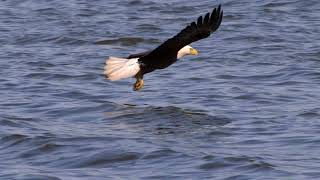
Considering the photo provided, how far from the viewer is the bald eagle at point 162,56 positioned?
1058 cm

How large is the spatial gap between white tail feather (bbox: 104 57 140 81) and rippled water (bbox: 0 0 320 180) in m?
0.39

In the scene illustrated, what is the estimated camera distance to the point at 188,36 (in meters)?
10.9

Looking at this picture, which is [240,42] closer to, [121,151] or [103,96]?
[103,96]

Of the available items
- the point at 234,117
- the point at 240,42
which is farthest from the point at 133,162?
the point at 240,42

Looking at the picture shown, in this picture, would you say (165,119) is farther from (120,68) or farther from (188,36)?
(188,36)

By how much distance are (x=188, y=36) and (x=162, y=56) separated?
0.59m

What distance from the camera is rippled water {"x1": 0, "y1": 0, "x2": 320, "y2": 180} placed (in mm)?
8852

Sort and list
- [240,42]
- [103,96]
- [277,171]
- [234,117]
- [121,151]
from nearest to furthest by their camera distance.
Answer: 1. [277,171]
2. [121,151]
3. [234,117]
4. [103,96]
5. [240,42]

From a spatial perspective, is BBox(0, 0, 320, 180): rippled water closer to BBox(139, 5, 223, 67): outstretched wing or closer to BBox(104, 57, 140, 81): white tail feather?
BBox(104, 57, 140, 81): white tail feather

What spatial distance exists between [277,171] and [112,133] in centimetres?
210

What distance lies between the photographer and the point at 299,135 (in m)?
9.73

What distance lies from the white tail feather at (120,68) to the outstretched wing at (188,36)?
0.51 feet

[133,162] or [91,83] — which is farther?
[91,83]

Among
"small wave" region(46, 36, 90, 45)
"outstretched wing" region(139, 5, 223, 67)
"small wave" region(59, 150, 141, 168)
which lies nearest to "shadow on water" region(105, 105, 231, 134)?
"outstretched wing" region(139, 5, 223, 67)
